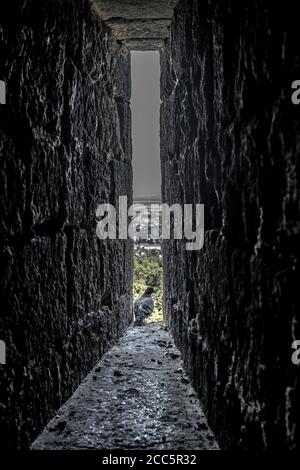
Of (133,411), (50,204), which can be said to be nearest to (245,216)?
(50,204)

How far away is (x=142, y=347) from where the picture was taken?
4.06 meters

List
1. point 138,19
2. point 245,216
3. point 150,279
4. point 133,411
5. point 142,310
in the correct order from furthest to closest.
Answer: point 150,279
point 142,310
point 138,19
point 133,411
point 245,216

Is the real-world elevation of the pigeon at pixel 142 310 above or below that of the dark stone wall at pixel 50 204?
below

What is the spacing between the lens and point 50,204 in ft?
7.76

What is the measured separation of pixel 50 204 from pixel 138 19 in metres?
2.15

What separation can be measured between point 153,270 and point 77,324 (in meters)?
5.55

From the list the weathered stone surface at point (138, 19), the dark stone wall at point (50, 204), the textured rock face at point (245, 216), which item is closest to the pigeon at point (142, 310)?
the dark stone wall at point (50, 204)

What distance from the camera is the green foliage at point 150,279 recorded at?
7182 millimetres

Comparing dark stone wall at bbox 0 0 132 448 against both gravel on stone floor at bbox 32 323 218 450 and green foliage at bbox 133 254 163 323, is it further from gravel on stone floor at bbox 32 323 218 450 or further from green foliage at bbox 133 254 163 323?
green foliage at bbox 133 254 163 323

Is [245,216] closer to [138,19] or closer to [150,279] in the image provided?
[138,19]

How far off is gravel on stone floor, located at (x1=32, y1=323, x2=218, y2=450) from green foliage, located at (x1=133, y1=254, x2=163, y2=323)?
2956 mm

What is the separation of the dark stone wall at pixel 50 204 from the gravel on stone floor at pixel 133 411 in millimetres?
105

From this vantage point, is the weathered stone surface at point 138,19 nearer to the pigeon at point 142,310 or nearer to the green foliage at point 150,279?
the pigeon at point 142,310
